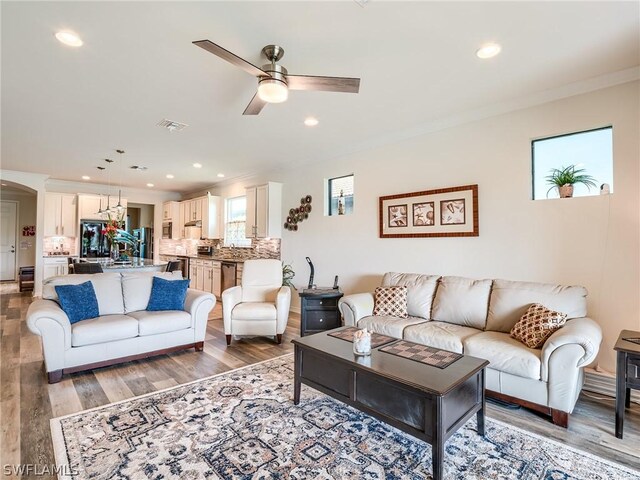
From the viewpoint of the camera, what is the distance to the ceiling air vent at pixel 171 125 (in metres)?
4.02

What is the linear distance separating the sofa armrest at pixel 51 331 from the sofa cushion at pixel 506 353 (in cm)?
364

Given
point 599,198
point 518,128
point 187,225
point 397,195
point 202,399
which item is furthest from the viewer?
point 187,225

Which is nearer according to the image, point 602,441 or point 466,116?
point 602,441

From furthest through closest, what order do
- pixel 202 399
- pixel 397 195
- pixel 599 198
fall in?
pixel 397 195, pixel 599 198, pixel 202 399

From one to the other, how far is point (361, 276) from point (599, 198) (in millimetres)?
2856

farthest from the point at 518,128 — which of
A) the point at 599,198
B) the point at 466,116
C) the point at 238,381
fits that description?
the point at 238,381

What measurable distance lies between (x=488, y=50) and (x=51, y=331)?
4.43 metres

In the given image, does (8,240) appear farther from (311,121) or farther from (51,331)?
(311,121)

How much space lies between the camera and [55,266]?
301 inches

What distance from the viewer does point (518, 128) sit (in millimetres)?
3430

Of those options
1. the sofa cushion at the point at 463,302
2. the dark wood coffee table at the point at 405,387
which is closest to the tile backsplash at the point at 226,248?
the sofa cushion at the point at 463,302

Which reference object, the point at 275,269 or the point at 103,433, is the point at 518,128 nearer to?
the point at 275,269

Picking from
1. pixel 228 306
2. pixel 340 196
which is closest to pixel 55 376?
pixel 228 306

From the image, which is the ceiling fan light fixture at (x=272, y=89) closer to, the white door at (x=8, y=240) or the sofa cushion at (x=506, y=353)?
the sofa cushion at (x=506, y=353)
